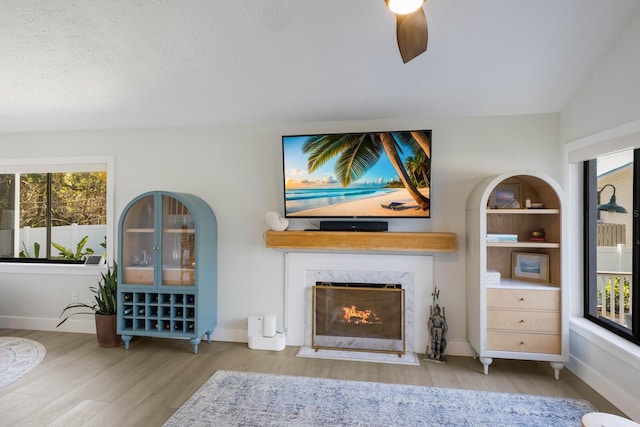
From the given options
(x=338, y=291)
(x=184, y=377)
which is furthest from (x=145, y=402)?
(x=338, y=291)

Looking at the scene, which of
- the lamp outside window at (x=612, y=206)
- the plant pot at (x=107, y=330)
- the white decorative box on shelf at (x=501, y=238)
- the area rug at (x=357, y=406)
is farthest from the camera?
the plant pot at (x=107, y=330)

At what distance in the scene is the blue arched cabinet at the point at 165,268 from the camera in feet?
10.2

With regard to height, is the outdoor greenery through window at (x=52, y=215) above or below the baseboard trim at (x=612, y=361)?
above

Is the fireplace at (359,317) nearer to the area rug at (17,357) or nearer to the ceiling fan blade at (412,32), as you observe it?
the ceiling fan blade at (412,32)

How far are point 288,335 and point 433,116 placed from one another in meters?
2.54

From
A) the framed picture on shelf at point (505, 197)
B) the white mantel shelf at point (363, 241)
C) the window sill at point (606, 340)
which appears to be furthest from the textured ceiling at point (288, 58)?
the window sill at point (606, 340)

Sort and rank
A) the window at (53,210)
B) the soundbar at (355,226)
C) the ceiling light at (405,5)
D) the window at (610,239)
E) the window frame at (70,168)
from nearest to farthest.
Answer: the ceiling light at (405,5)
the window at (610,239)
the soundbar at (355,226)
the window frame at (70,168)
the window at (53,210)

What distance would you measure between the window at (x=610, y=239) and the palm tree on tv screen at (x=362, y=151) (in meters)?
1.35

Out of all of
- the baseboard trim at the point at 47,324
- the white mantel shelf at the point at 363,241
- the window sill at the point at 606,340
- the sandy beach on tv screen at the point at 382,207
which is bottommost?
the baseboard trim at the point at 47,324

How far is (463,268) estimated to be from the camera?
122 inches

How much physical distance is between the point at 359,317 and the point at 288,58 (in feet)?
7.73

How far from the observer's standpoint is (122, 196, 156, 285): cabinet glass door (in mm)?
3195

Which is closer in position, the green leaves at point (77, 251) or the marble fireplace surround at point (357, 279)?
the marble fireplace surround at point (357, 279)

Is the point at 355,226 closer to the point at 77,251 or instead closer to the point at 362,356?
the point at 362,356
